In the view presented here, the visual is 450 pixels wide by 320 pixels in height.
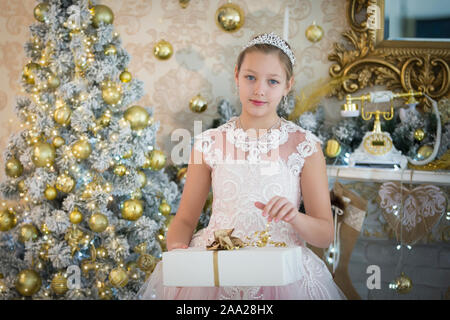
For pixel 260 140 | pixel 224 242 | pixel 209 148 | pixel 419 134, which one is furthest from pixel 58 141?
pixel 419 134

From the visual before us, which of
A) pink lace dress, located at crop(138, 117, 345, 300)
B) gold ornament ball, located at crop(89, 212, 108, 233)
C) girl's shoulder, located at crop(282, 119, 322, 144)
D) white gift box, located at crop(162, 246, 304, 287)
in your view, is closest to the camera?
white gift box, located at crop(162, 246, 304, 287)

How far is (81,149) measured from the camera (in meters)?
2.20

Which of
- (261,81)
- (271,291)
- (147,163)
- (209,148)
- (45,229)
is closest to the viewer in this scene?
(271,291)

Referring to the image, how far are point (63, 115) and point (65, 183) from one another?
31 cm

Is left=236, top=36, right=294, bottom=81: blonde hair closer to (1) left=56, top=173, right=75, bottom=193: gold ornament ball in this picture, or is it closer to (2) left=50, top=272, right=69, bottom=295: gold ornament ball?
(1) left=56, top=173, right=75, bottom=193: gold ornament ball

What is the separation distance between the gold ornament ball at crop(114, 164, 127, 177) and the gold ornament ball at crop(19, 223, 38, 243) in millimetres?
491

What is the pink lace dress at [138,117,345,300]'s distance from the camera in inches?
61.7

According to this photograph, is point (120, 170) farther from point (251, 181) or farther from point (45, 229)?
point (251, 181)

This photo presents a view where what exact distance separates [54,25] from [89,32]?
0.16 meters

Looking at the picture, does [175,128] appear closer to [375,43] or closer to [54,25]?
[54,25]

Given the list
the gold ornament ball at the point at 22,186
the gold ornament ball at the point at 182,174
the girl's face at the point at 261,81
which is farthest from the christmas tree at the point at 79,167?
the girl's face at the point at 261,81

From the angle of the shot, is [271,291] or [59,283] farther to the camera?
[59,283]

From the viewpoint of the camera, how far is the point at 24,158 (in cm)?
233

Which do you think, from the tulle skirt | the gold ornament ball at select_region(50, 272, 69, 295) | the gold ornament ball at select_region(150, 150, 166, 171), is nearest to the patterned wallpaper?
the gold ornament ball at select_region(150, 150, 166, 171)
